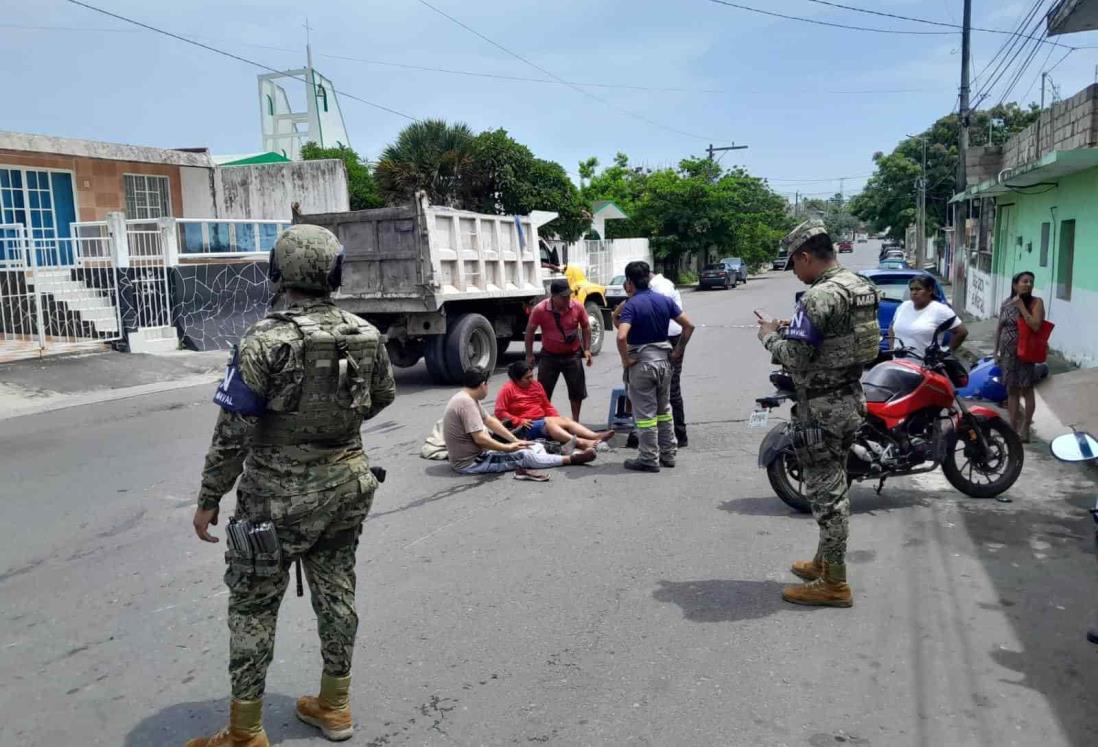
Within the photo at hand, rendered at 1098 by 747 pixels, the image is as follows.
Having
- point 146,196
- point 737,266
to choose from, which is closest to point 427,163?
point 146,196

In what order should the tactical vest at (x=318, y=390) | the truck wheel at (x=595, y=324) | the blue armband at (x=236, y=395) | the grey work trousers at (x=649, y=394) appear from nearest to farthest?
the blue armband at (x=236, y=395) → the tactical vest at (x=318, y=390) → the grey work trousers at (x=649, y=394) → the truck wheel at (x=595, y=324)

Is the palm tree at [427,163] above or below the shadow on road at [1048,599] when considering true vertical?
above

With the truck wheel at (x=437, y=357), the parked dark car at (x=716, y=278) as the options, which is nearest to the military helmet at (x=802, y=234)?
the truck wheel at (x=437, y=357)

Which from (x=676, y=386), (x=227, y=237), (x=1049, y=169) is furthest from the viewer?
(x=227, y=237)

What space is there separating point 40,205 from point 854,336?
1798 centimetres

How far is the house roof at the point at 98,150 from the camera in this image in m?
16.2

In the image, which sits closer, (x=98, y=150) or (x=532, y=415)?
(x=532, y=415)

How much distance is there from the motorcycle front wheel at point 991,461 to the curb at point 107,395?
10.0 m

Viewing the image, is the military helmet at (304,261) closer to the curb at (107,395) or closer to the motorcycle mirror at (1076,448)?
the motorcycle mirror at (1076,448)

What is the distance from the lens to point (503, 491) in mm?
6703

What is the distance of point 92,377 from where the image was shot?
12711 mm

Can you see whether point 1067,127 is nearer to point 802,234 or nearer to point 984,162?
point 984,162

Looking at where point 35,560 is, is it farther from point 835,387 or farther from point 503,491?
point 835,387

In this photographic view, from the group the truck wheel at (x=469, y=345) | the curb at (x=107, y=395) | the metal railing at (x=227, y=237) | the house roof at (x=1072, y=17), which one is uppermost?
the house roof at (x=1072, y=17)
